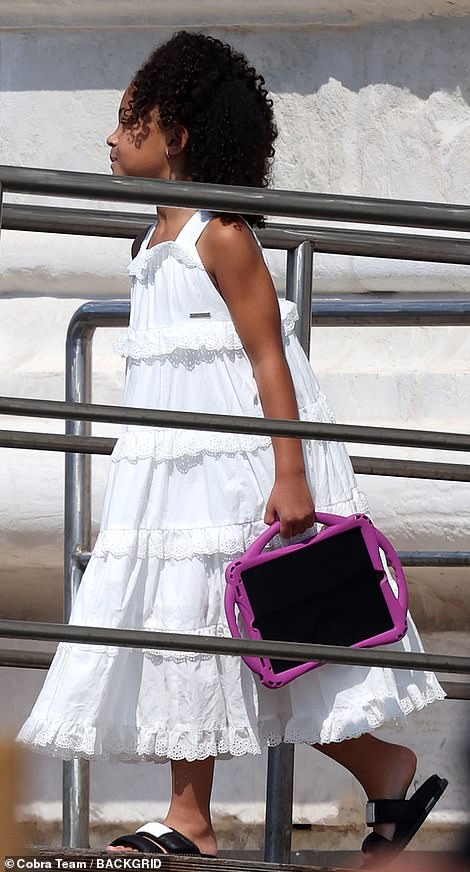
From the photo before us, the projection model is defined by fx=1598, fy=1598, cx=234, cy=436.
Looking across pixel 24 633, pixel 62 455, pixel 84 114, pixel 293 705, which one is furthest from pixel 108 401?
pixel 24 633

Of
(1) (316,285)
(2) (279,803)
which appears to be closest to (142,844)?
(2) (279,803)

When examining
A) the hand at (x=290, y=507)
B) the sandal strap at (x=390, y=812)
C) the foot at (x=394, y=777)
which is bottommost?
the sandal strap at (x=390, y=812)

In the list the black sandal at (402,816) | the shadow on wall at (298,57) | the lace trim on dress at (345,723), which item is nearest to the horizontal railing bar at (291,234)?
the lace trim on dress at (345,723)

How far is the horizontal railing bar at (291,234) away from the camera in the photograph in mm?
2068

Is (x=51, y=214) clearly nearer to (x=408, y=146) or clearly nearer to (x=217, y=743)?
(x=217, y=743)

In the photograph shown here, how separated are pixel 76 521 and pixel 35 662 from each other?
0.45 meters

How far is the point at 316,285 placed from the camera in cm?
347

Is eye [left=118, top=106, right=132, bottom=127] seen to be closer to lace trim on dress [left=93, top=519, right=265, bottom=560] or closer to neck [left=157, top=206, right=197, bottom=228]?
neck [left=157, top=206, right=197, bottom=228]

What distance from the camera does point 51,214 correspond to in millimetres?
2141

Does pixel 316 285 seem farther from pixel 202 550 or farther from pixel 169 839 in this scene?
pixel 169 839

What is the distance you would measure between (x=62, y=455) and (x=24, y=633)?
182 centimetres

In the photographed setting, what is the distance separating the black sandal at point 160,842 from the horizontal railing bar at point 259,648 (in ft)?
1.50

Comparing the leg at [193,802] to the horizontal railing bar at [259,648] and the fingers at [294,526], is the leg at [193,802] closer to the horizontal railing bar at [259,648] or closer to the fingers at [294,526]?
the fingers at [294,526]

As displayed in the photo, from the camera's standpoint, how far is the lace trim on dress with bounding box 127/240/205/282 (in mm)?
2107
